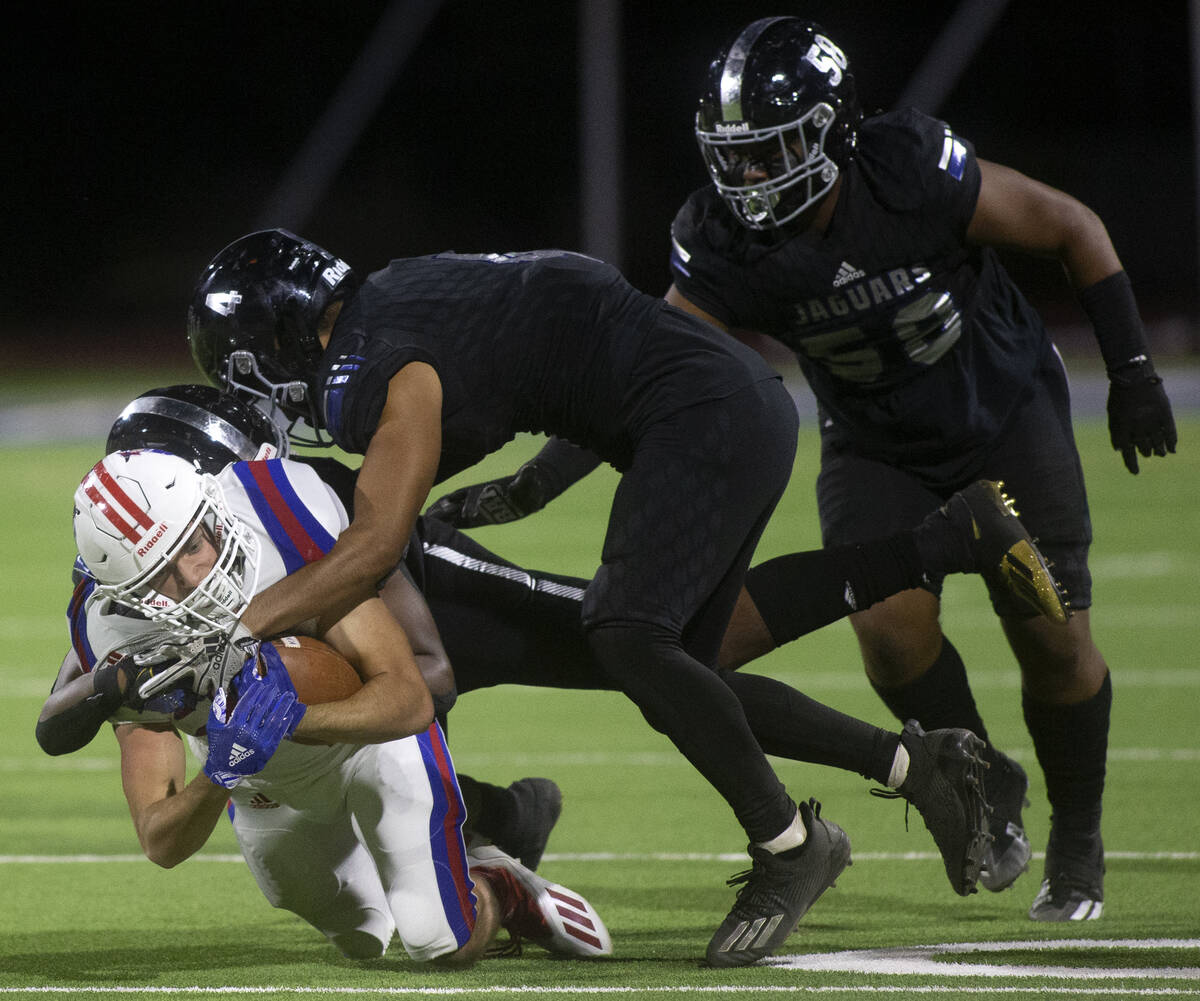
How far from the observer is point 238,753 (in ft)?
9.17

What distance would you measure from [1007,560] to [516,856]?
1.07 meters

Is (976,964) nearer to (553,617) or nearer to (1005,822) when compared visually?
(1005,822)

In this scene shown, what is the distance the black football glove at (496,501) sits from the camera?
11.9 feet

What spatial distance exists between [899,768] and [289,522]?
1.10 meters

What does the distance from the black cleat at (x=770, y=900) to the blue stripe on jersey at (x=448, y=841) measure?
0.41 m

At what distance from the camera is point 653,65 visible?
1889 cm

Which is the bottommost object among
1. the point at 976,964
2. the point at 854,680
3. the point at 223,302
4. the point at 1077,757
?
the point at 854,680

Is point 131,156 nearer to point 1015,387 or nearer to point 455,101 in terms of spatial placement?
point 455,101

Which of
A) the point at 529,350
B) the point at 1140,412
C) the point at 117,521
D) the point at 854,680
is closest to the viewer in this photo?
the point at 117,521

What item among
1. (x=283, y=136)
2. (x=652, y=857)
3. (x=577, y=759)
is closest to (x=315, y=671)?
(x=652, y=857)

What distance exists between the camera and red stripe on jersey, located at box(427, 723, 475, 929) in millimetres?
3199

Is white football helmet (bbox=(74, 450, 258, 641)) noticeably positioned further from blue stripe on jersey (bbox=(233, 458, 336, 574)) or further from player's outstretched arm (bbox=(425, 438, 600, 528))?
player's outstretched arm (bbox=(425, 438, 600, 528))

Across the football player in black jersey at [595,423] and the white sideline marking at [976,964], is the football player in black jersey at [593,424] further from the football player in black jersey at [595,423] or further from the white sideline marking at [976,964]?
the white sideline marking at [976,964]

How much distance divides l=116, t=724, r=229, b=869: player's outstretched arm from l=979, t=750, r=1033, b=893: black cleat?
1370mm
